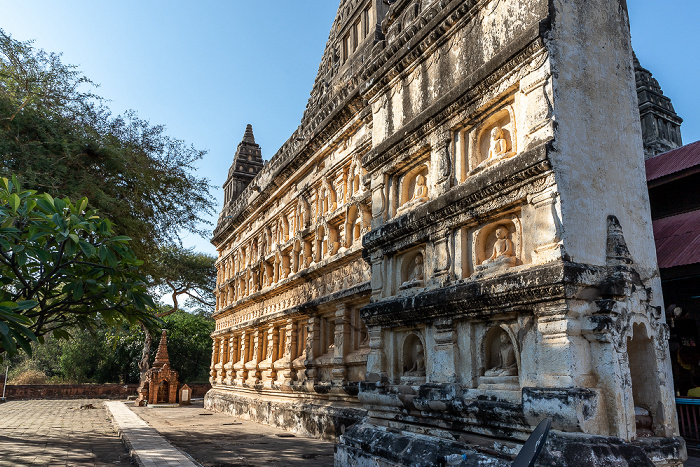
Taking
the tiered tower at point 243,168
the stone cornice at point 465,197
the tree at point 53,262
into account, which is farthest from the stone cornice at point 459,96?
the tiered tower at point 243,168

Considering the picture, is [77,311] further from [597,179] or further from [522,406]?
[597,179]

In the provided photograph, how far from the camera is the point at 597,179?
5227 mm

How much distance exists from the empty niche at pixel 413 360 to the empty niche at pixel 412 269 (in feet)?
2.13

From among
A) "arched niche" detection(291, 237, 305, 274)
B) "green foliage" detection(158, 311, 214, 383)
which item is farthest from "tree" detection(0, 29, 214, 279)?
"green foliage" detection(158, 311, 214, 383)

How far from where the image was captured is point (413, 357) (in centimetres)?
675

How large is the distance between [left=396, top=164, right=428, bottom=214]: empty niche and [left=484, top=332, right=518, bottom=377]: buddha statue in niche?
2.19 meters

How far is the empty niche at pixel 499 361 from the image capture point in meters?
5.16

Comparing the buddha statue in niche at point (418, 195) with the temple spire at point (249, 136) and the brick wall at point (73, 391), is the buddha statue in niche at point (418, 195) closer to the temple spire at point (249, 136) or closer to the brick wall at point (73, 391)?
the temple spire at point (249, 136)

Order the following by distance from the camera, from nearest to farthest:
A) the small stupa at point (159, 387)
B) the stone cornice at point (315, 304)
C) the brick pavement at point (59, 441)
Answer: the brick pavement at point (59, 441) < the stone cornice at point (315, 304) < the small stupa at point (159, 387)

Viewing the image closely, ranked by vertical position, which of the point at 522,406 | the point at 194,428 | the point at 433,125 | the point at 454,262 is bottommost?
the point at 194,428

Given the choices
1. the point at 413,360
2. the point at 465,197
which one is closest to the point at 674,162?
the point at 465,197

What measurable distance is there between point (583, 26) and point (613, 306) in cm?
298

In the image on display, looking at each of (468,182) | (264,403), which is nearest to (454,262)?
(468,182)

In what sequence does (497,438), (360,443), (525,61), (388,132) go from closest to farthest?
1. (497,438)
2. (525,61)
3. (360,443)
4. (388,132)
